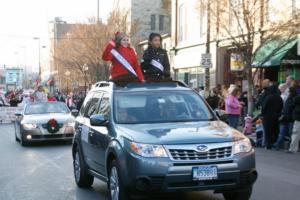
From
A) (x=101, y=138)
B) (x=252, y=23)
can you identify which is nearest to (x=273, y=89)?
(x=252, y=23)

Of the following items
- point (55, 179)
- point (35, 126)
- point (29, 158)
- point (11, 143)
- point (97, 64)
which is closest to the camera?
point (55, 179)

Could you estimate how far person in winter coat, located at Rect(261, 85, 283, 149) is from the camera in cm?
1529

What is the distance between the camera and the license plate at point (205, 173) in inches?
269

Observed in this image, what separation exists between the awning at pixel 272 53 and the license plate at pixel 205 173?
14.9 metres

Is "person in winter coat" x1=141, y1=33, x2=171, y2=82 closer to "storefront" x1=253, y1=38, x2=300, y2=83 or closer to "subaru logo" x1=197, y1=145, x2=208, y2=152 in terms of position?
"subaru logo" x1=197, y1=145, x2=208, y2=152

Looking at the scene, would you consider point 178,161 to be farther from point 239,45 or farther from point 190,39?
point 190,39

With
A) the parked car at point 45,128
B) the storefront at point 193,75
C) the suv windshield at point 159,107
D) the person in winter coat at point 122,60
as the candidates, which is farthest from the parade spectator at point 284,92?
the storefront at point 193,75

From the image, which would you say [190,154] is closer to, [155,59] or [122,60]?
[122,60]

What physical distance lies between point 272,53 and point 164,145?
1502cm

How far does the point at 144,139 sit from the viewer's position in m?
7.05

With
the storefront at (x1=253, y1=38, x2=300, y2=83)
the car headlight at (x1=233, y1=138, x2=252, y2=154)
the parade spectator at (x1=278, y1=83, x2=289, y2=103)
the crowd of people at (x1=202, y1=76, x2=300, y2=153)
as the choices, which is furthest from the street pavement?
the storefront at (x1=253, y1=38, x2=300, y2=83)

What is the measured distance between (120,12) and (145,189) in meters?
40.2

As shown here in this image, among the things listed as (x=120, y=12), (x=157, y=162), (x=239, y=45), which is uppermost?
(x=120, y=12)

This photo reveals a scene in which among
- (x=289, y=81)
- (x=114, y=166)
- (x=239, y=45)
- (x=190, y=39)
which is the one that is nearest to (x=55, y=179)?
(x=114, y=166)
